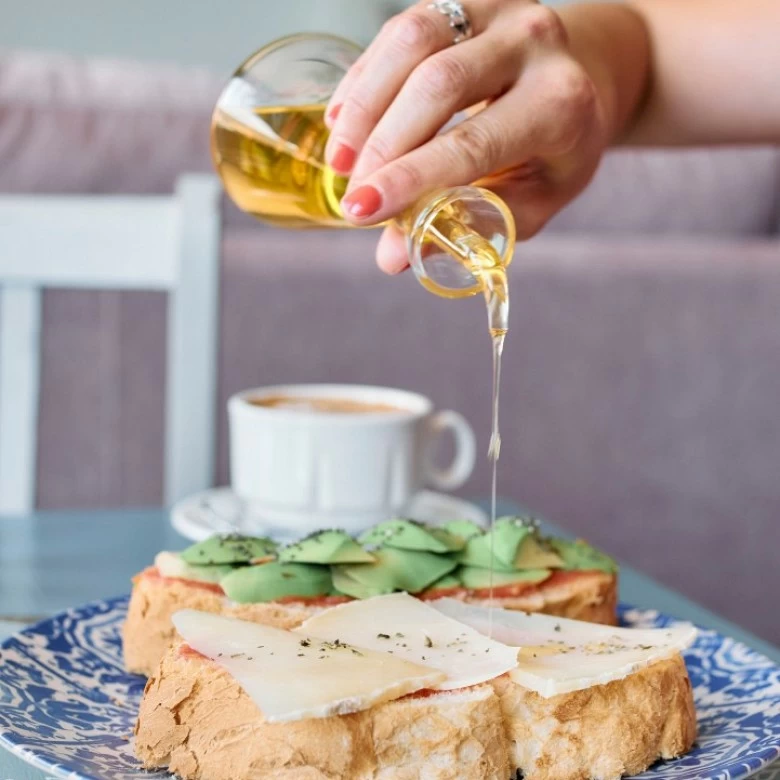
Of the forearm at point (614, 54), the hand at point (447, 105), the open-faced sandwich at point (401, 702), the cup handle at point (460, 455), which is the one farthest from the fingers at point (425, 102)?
the cup handle at point (460, 455)

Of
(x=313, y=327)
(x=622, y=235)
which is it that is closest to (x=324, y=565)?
(x=313, y=327)

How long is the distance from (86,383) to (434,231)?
1491mm

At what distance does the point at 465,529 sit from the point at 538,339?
4.41 ft

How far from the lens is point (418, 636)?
31.4 inches

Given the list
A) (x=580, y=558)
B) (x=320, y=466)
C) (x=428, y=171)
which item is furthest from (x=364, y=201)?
(x=320, y=466)

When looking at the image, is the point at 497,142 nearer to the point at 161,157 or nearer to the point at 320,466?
the point at 320,466

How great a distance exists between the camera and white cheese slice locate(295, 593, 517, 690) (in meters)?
0.75

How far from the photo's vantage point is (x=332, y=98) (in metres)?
0.96

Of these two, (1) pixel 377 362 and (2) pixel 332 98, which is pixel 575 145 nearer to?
(2) pixel 332 98

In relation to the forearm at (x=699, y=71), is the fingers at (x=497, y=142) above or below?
below

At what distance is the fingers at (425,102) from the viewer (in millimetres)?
870

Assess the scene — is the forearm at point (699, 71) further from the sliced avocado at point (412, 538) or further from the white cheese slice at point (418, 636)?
the white cheese slice at point (418, 636)

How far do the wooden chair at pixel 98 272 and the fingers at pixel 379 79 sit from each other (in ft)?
2.28

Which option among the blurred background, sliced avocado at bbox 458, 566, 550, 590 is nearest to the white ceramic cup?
sliced avocado at bbox 458, 566, 550, 590
